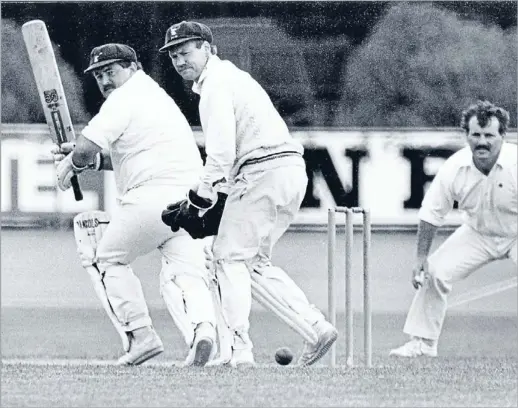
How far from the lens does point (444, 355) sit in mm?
10734

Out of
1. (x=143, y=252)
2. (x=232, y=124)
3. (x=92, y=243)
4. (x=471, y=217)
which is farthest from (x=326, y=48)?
(x=232, y=124)

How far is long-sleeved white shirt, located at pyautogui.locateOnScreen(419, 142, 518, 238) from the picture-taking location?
1059 centimetres

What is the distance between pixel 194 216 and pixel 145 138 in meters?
0.86

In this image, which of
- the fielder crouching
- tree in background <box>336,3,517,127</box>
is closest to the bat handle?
the fielder crouching

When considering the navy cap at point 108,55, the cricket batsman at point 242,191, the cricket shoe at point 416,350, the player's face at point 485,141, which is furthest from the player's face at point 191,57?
the cricket shoe at point 416,350

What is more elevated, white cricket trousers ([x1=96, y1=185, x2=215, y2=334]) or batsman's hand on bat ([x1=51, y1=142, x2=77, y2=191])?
batsman's hand on bat ([x1=51, y1=142, x2=77, y2=191])

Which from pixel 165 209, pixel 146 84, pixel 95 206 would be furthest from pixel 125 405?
pixel 95 206

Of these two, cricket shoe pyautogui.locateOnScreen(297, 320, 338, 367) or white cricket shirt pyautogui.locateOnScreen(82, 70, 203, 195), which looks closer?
cricket shoe pyautogui.locateOnScreen(297, 320, 338, 367)

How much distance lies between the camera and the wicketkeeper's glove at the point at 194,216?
8531 millimetres

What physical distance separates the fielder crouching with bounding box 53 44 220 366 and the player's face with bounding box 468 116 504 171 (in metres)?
1.72

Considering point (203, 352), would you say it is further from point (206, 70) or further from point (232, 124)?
point (206, 70)

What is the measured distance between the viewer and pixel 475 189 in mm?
10586

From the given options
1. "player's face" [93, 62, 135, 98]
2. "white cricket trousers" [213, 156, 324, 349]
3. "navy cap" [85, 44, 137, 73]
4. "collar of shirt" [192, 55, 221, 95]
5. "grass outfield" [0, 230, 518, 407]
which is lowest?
"grass outfield" [0, 230, 518, 407]

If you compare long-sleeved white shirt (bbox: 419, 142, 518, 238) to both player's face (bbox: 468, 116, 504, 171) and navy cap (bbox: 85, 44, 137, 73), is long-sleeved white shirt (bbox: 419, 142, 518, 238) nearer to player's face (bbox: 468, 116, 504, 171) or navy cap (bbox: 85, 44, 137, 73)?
player's face (bbox: 468, 116, 504, 171)
